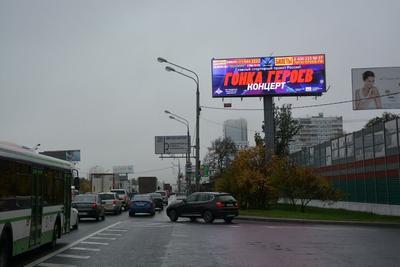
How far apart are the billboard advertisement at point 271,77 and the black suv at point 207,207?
2007 centimetres

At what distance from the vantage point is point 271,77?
165 feet

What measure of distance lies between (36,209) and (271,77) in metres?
38.3

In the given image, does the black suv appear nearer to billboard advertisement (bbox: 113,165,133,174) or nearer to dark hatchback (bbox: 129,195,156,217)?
dark hatchback (bbox: 129,195,156,217)

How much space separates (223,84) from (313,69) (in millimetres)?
8044

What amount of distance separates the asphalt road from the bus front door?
598 millimetres

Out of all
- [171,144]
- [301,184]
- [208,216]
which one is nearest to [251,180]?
[301,184]

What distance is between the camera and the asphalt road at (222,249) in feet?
46.1

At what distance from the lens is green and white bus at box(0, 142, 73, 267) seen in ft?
37.7

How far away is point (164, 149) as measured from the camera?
3607 inches

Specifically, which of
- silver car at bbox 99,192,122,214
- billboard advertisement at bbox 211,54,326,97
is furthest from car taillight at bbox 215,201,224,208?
billboard advertisement at bbox 211,54,326,97

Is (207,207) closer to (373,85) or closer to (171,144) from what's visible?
(373,85)

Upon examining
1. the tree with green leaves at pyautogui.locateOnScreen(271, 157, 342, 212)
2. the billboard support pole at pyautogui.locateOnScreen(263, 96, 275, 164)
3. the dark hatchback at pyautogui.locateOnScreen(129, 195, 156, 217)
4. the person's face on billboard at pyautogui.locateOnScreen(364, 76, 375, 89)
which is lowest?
Answer: the dark hatchback at pyautogui.locateOnScreen(129, 195, 156, 217)

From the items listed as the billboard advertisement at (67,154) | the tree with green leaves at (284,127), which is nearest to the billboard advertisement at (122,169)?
the billboard advertisement at (67,154)

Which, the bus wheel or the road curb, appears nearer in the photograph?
the bus wheel
